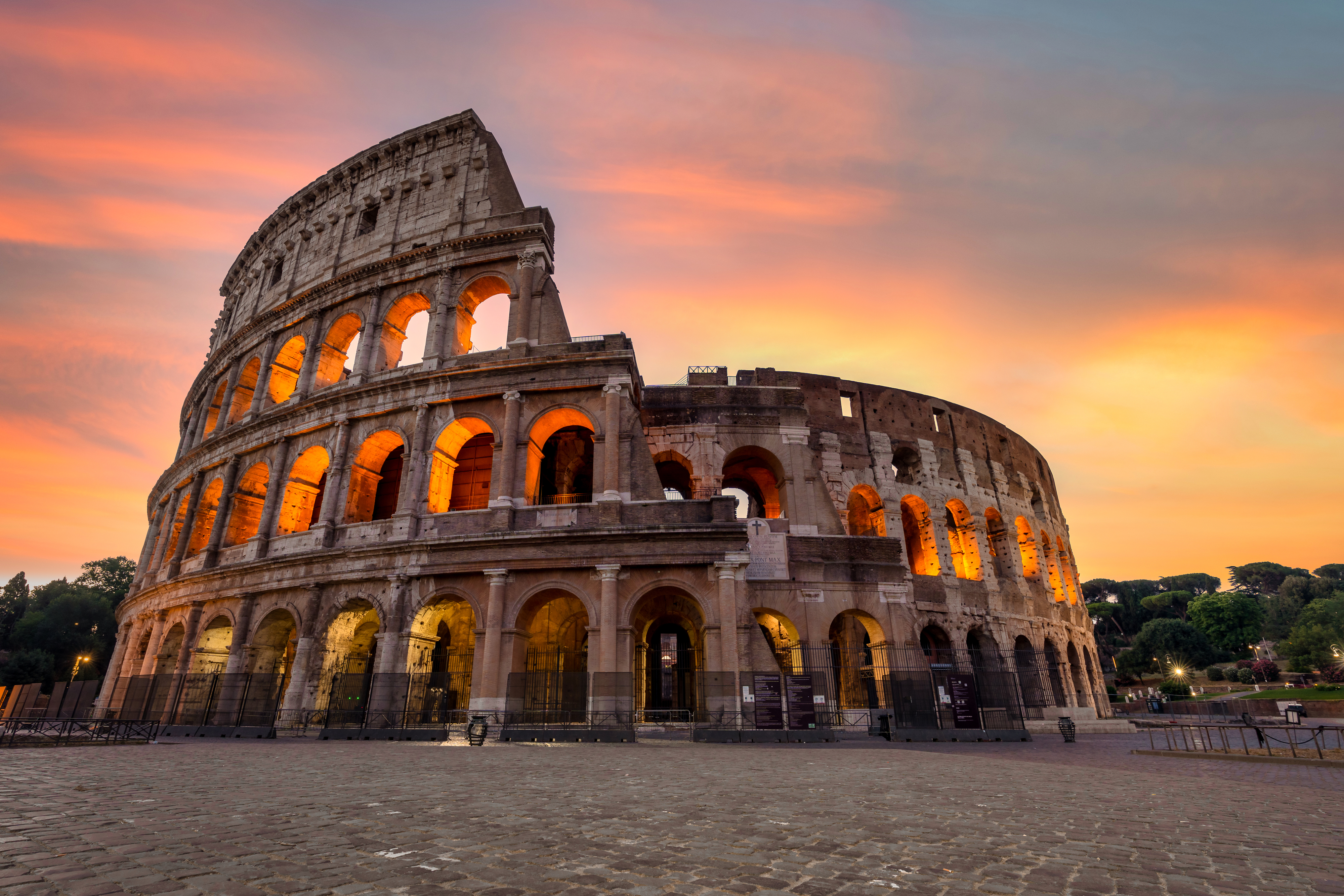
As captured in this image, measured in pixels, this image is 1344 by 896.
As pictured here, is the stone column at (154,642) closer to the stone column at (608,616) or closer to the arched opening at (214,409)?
the arched opening at (214,409)

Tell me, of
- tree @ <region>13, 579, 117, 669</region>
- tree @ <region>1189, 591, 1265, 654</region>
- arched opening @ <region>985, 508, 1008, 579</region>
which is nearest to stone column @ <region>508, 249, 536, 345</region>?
arched opening @ <region>985, 508, 1008, 579</region>

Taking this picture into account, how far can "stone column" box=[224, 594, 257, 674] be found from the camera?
18.8m

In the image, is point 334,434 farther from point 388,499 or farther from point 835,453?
point 835,453

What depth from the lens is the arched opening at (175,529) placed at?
24.8m

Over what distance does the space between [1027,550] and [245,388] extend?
35.3 m

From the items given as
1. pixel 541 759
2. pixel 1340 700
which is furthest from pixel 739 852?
pixel 1340 700

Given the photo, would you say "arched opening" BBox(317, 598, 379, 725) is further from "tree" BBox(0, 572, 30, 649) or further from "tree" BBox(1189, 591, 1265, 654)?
"tree" BBox(1189, 591, 1265, 654)

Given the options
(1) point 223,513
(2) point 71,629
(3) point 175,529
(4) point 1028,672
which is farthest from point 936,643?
(2) point 71,629

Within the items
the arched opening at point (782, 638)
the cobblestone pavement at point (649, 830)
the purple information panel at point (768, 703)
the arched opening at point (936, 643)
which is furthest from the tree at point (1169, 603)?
the cobblestone pavement at point (649, 830)

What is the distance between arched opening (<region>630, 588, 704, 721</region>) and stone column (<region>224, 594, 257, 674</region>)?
39.3 feet

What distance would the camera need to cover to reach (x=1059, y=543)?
31.5 meters

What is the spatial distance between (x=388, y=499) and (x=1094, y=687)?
33.0m

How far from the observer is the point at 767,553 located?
793 inches

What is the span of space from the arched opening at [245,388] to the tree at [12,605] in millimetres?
43194
